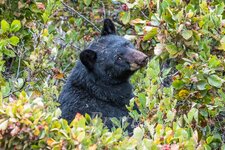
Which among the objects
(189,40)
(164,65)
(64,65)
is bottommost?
(64,65)

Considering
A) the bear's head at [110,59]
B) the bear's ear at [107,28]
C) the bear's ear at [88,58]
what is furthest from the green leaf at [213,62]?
the bear's ear at [107,28]

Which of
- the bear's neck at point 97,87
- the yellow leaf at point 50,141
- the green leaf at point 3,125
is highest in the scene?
the green leaf at point 3,125

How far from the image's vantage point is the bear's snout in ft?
21.2

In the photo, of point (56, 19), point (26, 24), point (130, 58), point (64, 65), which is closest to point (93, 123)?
point (130, 58)

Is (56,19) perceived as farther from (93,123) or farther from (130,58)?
(93,123)

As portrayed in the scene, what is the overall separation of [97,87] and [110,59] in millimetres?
268

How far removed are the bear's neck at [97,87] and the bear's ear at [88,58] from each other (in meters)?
0.07

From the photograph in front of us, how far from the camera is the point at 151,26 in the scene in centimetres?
589

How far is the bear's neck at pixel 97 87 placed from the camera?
682cm

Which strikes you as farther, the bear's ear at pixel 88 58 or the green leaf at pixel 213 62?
the bear's ear at pixel 88 58

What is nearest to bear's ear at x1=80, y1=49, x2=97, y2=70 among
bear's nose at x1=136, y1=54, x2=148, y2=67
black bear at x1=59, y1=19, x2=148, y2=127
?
black bear at x1=59, y1=19, x2=148, y2=127

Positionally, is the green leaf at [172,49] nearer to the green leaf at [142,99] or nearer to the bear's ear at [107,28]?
the green leaf at [142,99]

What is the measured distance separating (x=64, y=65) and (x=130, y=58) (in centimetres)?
196

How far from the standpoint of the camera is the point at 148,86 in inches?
218
